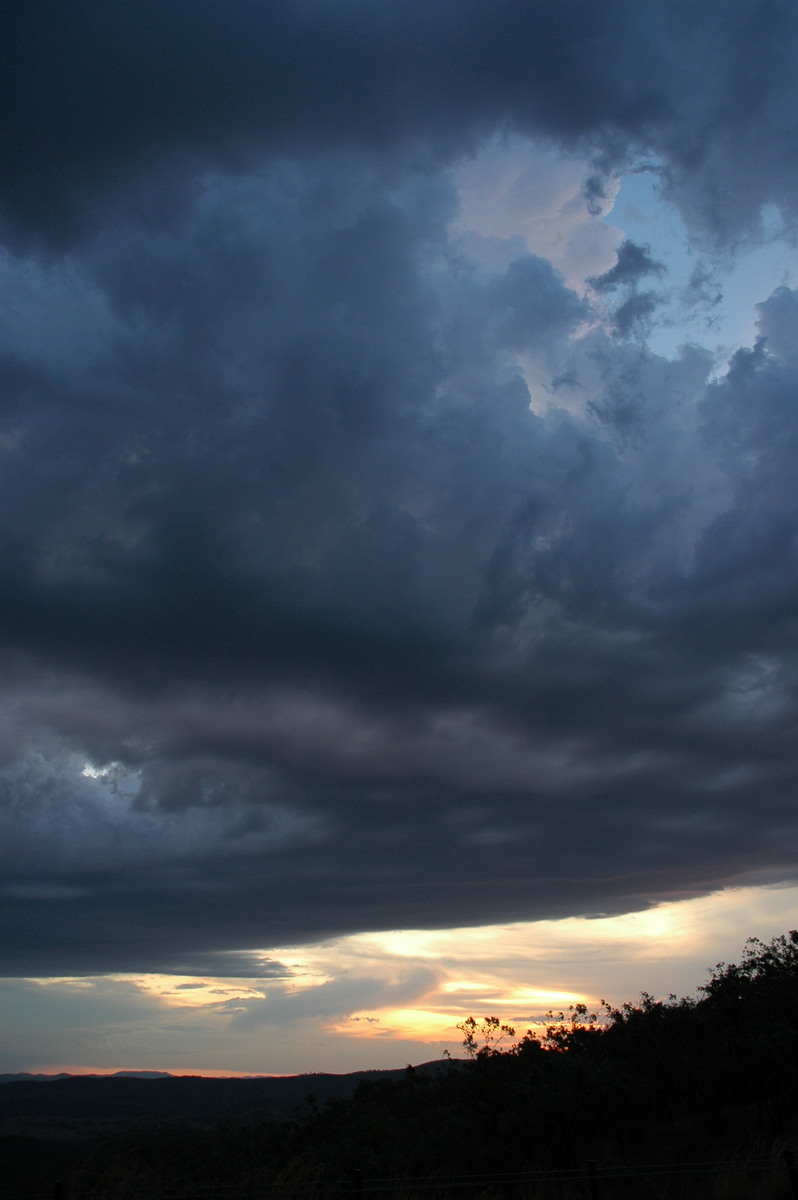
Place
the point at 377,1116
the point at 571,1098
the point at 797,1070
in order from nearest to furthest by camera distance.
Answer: the point at 797,1070 < the point at 571,1098 < the point at 377,1116

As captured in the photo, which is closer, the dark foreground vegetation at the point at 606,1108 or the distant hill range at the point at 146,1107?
the dark foreground vegetation at the point at 606,1108

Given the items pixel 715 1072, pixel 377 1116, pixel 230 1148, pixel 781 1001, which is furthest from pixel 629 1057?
pixel 230 1148

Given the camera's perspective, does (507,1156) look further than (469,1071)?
No

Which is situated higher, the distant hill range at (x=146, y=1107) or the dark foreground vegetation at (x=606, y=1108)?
the dark foreground vegetation at (x=606, y=1108)

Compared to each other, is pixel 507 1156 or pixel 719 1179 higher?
pixel 719 1179

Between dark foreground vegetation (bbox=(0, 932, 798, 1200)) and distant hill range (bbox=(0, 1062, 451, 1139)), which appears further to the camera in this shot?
distant hill range (bbox=(0, 1062, 451, 1139))

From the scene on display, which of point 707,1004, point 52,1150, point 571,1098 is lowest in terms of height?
point 52,1150

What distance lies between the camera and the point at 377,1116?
57.7 metres

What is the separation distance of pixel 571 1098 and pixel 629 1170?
942 inches

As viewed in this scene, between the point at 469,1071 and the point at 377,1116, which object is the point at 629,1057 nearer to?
the point at 469,1071

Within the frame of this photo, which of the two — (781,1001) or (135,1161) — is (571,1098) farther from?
(135,1161)

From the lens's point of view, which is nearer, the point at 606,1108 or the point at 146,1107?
the point at 606,1108

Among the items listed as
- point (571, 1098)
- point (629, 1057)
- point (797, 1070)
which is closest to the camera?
point (797, 1070)

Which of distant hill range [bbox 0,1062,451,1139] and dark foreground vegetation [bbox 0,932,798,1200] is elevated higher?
dark foreground vegetation [bbox 0,932,798,1200]
